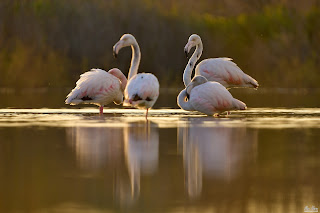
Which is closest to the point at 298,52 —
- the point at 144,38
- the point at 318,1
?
the point at 144,38

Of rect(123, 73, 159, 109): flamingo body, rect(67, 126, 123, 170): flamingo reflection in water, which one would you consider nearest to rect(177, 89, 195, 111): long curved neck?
rect(123, 73, 159, 109): flamingo body

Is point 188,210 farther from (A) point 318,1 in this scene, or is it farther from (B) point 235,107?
(A) point 318,1

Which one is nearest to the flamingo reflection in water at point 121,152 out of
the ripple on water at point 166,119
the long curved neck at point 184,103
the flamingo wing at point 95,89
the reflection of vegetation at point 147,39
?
the ripple on water at point 166,119

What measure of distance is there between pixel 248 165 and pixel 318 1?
6270cm

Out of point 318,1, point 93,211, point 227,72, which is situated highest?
point 318,1

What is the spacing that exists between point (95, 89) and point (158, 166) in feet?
24.9

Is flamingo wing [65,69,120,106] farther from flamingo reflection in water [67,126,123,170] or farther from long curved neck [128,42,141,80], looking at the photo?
flamingo reflection in water [67,126,123,170]

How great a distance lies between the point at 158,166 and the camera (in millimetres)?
7422

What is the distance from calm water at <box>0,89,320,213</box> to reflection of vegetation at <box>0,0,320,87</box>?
1308 inches

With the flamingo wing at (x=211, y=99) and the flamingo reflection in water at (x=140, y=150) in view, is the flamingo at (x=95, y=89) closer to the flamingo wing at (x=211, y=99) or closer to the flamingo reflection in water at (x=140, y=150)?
the flamingo wing at (x=211, y=99)

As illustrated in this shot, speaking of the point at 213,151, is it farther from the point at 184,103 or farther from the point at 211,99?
the point at 184,103

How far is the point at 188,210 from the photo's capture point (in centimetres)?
534

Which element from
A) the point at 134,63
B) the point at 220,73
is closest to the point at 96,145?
the point at 134,63

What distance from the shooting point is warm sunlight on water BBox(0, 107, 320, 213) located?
5648mm
